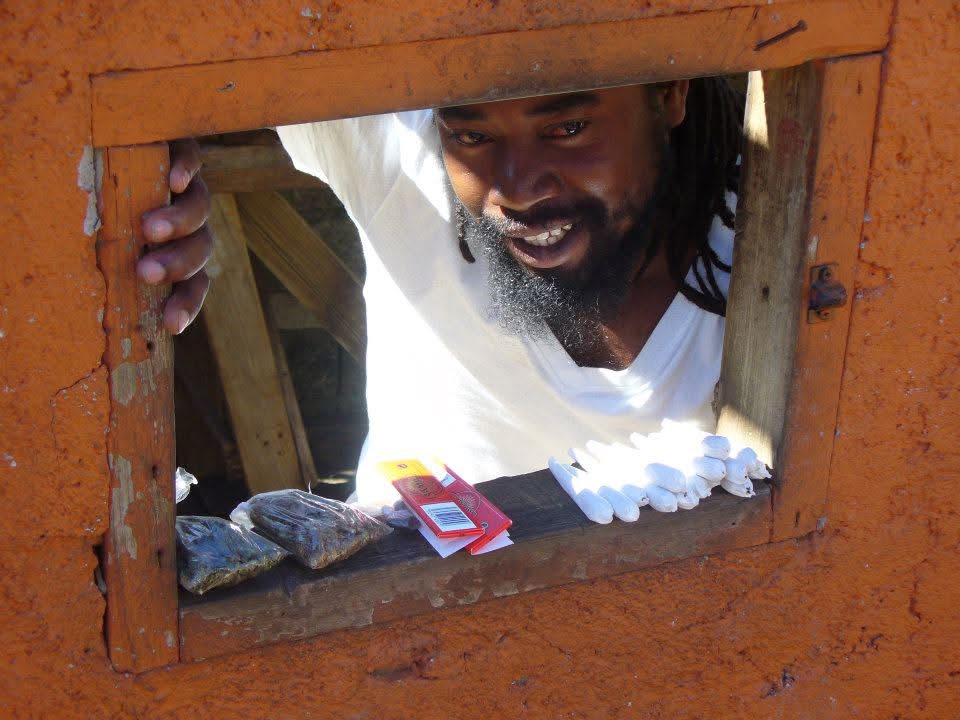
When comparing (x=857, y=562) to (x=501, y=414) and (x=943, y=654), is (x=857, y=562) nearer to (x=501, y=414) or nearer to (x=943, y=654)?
(x=943, y=654)

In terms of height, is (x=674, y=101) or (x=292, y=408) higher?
(x=674, y=101)

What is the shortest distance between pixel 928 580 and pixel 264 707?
117 cm

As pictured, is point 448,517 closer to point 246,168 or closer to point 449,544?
point 449,544

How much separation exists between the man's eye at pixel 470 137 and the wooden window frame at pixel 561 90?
69cm

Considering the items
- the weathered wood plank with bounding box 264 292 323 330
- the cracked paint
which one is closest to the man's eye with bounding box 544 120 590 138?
the cracked paint

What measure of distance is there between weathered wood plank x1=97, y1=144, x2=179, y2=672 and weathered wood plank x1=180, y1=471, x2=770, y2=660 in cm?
6

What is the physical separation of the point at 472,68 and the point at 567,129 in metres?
0.94

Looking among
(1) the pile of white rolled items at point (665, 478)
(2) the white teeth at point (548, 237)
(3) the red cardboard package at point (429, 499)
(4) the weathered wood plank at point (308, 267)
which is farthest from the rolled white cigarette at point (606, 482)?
(4) the weathered wood plank at point (308, 267)

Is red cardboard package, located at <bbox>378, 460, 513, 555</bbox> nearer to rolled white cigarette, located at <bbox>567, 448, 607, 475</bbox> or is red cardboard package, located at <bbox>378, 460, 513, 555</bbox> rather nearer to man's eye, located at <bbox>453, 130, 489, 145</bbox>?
rolled white cigarette, located at <bbox>567, 448, 607, 475</bbox>

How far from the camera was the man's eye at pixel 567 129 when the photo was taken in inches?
89.7

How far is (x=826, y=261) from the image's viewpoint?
1.66m

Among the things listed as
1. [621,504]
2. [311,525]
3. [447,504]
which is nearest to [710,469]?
[621,504]

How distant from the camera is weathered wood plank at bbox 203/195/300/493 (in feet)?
12.0

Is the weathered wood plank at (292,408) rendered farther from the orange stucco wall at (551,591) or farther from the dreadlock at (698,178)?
the orange stucco wall at (551,591)
